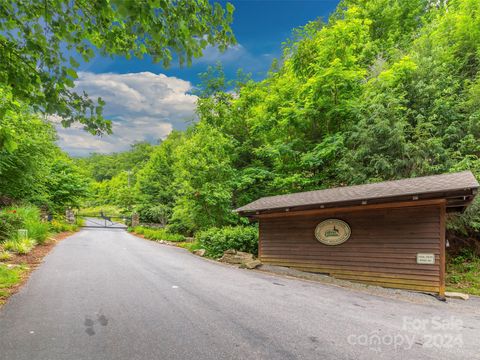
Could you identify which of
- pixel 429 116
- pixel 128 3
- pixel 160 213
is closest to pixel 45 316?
pixel 128 3

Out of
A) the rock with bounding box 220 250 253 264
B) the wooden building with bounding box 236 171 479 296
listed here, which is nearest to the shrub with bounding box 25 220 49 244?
the rock with bounding box 220 250 253 264

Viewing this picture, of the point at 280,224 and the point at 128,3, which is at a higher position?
the point at 128,3

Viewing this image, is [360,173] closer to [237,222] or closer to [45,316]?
[237,222]

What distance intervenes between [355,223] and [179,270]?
561 cm

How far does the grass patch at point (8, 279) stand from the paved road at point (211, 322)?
1.03 feet

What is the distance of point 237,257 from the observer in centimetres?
1069

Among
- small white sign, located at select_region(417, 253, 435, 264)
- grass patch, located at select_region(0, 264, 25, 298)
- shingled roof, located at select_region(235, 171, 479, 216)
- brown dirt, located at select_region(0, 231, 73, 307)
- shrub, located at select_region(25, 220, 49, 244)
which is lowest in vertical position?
brown dirt, located at select_region(0, 231, 73, 307)

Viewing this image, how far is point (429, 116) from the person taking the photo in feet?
38.6

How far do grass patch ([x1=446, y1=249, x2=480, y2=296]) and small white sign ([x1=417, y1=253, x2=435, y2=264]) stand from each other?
200cm

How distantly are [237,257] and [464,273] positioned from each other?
790 centimetres

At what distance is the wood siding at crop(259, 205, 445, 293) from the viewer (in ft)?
23.2

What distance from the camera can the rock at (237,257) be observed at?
10.5 m

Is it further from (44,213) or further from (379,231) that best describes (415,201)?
(44,213)

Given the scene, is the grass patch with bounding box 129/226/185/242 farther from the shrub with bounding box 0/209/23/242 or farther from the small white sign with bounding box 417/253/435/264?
the small white sign with bounding box 417/253/435/264
